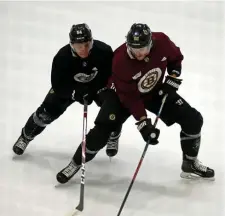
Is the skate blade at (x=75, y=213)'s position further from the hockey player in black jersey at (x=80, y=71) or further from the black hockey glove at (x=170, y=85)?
the black hockey glove at (x=170, y=85)

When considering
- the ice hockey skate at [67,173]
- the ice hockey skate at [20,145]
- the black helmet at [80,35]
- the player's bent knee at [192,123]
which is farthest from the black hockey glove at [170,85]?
the ice hockey skate at [20,145]

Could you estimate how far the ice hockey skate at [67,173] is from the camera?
2.99 metres

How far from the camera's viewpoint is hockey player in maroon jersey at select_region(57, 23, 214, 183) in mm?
2777

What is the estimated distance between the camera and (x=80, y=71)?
3014 mm

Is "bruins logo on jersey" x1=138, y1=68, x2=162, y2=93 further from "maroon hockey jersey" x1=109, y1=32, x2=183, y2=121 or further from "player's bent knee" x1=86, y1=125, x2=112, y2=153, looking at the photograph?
"player's bent knee" x1=86, y1=125, x2=112, y2=153

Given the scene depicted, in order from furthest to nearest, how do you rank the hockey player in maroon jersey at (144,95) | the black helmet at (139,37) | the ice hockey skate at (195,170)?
the ice hockey skate at (195,170) < the hockey player in maroon jersey at (144,95) < the black helmet at (139,37)

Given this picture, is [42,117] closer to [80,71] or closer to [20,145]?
[20,145]

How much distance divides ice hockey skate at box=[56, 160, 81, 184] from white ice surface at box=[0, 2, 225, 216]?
5cm

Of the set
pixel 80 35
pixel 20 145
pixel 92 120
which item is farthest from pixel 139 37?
pixel 92 120

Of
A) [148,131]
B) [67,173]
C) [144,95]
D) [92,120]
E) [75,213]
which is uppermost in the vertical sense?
[144,95]

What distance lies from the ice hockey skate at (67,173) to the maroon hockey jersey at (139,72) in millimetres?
438

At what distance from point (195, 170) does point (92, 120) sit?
3.13 ft

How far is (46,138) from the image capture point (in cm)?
358

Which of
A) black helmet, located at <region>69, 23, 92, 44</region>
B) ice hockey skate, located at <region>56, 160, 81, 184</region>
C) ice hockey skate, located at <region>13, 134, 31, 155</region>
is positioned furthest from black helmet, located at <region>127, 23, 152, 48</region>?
ice hockey skate, located at <region>13, 134, 31, 155</region>
